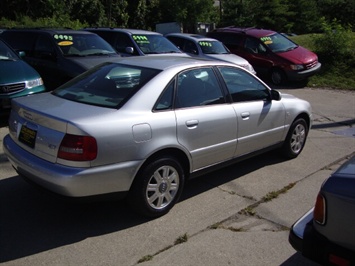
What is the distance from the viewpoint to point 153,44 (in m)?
10.5

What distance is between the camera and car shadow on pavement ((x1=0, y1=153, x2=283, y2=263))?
3.49 m

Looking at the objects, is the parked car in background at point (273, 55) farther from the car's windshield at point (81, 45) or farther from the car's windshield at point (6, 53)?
the car's windshield at point (6, 53)

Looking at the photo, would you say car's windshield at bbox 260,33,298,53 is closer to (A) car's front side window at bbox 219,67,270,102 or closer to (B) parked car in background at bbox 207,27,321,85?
(B) parked car in background at bbox 207,27,321,85

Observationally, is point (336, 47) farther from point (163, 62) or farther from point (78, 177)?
point (78, 177)

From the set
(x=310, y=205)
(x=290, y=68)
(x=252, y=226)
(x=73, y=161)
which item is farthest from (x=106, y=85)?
(x=290, y=68)

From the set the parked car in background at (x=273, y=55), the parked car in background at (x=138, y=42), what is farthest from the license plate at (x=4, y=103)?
the parked car in background at (x=273, y=55)

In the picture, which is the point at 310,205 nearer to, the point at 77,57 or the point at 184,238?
the point at 184,238

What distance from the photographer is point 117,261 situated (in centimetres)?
328

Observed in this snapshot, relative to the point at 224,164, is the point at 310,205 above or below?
below

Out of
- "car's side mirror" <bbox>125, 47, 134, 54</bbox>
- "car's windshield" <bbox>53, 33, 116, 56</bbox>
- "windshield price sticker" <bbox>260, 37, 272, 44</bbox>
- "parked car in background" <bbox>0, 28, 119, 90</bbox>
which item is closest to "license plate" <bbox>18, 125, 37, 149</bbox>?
"parked car in background" <bbox>0, 28, 119, 90</bbox>

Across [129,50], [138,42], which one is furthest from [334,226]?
[138,42]

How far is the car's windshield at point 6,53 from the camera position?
7.74 metres

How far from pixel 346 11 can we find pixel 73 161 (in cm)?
3207

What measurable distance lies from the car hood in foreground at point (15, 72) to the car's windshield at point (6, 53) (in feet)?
1.06
